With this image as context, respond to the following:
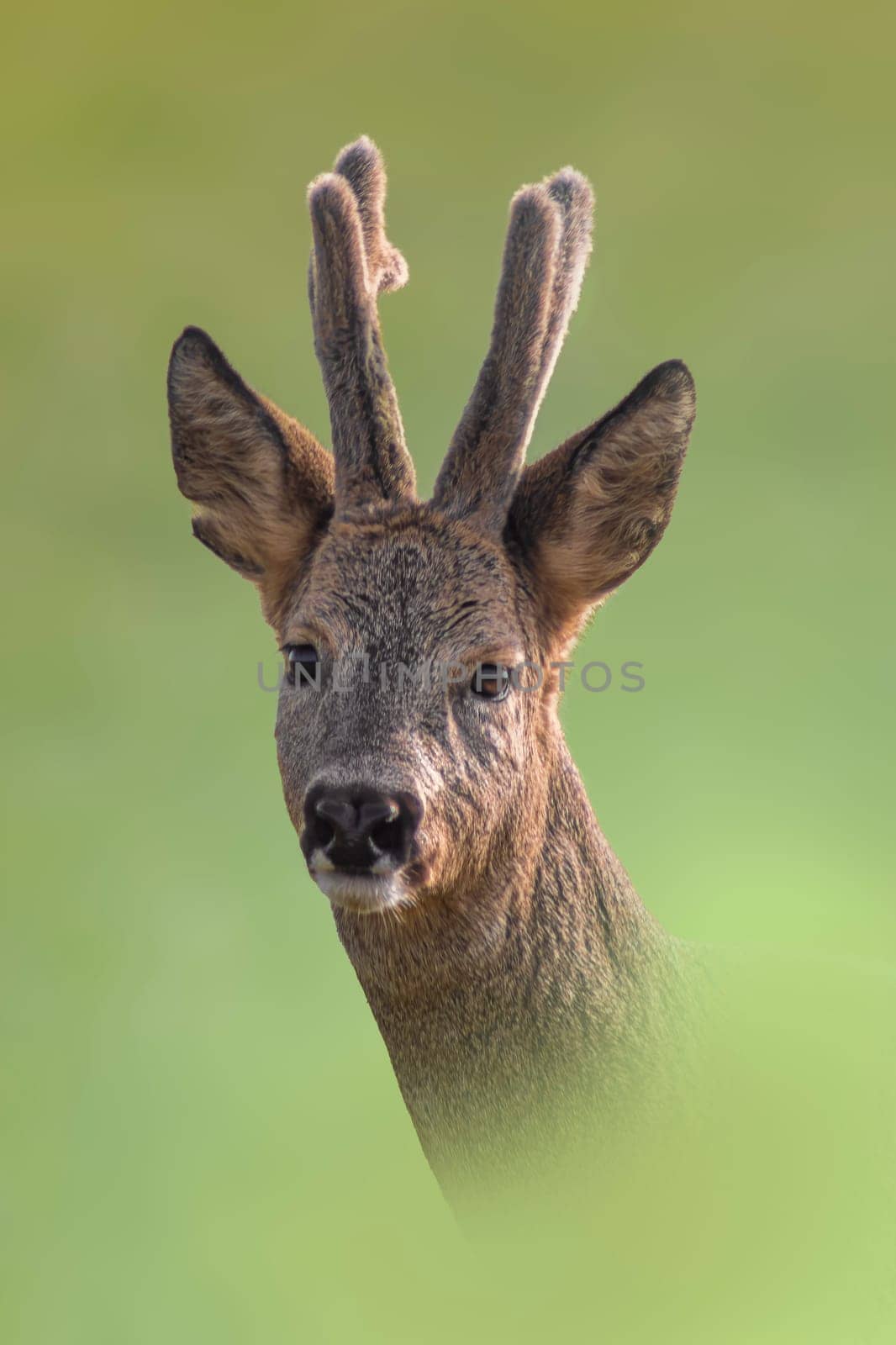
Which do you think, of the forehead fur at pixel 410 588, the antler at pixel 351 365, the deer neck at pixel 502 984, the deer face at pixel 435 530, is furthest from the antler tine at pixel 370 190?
the deer neck at pixel 502 984

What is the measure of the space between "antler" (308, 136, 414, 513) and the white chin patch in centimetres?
94

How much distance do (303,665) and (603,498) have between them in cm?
77

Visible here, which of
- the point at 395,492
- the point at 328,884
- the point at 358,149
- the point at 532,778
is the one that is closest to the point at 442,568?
the point at 395,492

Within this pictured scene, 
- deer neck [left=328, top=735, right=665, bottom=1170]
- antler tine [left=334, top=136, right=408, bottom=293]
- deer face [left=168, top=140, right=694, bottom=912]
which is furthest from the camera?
antler tine [left=334, top=136, right=408, bottom=293]

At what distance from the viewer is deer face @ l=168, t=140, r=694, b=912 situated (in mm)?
3242

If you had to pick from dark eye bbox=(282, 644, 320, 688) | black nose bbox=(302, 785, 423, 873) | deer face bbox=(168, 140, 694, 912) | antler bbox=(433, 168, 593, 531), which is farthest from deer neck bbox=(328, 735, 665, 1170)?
antler bbox=(433, 168, 593, 531)

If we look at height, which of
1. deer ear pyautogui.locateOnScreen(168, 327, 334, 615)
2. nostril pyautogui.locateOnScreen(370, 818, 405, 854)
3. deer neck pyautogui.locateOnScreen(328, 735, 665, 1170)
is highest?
deer ear pyautogui.locateOnScreen(168, 327, 334, 615)

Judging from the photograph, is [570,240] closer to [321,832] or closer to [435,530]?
[435,530]

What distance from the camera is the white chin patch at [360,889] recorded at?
2979mm

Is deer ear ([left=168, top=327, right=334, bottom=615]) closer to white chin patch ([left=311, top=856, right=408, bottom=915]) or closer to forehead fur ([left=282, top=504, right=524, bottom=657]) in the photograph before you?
forehead fur ([left=282, top=504, right=524, bottom=657])

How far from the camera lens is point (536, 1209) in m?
3.38

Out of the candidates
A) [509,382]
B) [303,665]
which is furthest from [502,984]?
[509,382]

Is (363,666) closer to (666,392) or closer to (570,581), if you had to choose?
(570,581)

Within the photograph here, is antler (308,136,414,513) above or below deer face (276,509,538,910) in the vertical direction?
above
